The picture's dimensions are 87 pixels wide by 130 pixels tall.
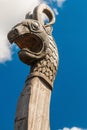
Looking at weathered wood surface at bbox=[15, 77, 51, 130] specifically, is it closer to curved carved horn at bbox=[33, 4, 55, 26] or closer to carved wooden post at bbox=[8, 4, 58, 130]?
carved wooden post at bbox=[8, 4, 58, 130]

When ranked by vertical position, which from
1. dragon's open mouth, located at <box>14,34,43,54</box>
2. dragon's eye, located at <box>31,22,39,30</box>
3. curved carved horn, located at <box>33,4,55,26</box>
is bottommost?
dragon's open mouth, located at <box>14,34,43,54</box>

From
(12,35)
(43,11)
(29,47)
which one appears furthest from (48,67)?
(43,11)

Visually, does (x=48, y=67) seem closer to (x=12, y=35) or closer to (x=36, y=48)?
(x=36, y=48)

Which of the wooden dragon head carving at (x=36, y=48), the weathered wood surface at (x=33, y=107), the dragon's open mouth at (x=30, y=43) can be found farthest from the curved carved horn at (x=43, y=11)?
the weathered wood surface at (x=33, y=107)

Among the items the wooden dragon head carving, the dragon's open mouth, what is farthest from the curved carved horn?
the dragon's open mouth

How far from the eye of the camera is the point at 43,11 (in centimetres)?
1045

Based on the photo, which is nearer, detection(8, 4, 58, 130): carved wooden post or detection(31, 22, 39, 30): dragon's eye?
detection(8, 4, 58, 130): carved wooden post

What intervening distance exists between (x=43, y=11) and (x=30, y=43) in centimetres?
128

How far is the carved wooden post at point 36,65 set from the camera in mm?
8594

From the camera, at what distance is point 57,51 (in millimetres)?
9953

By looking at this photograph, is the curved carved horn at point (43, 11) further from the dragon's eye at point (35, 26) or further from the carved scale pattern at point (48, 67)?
the carved scale pattern at point (48, 67)

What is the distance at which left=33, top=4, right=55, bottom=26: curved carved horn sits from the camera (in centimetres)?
1002

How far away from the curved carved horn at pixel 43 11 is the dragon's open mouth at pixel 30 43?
68 centimetres

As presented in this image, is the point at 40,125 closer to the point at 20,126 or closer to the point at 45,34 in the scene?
the point at 20,126
